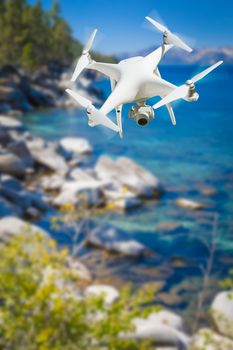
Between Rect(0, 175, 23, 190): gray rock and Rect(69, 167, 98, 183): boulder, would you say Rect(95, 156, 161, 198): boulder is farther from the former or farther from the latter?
Rect(0, 175, 23, 190): gray rock

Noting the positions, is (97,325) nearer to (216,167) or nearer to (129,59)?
(129,59)

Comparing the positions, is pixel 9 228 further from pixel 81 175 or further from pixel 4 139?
pixel 4 139

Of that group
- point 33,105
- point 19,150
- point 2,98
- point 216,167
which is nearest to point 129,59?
point 19,150

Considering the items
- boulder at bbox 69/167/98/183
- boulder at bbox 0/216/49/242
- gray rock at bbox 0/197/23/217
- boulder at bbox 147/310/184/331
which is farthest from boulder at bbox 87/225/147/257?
boulder at bbox 69/167/98/183

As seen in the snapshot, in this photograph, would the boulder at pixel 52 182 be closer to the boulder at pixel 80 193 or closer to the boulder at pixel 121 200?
the boulder at pixel 80 193

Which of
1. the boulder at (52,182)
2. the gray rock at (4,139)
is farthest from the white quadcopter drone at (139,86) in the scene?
the gray rock at (4,139)

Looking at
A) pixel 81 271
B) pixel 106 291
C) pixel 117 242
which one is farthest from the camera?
pixel 117 242

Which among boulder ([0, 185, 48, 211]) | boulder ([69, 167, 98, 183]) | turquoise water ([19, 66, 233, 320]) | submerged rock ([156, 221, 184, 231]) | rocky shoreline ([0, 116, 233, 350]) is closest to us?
rocky shoreline ([0, 116, 233, 350])

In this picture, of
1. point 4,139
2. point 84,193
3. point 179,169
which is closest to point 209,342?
point 84,193
